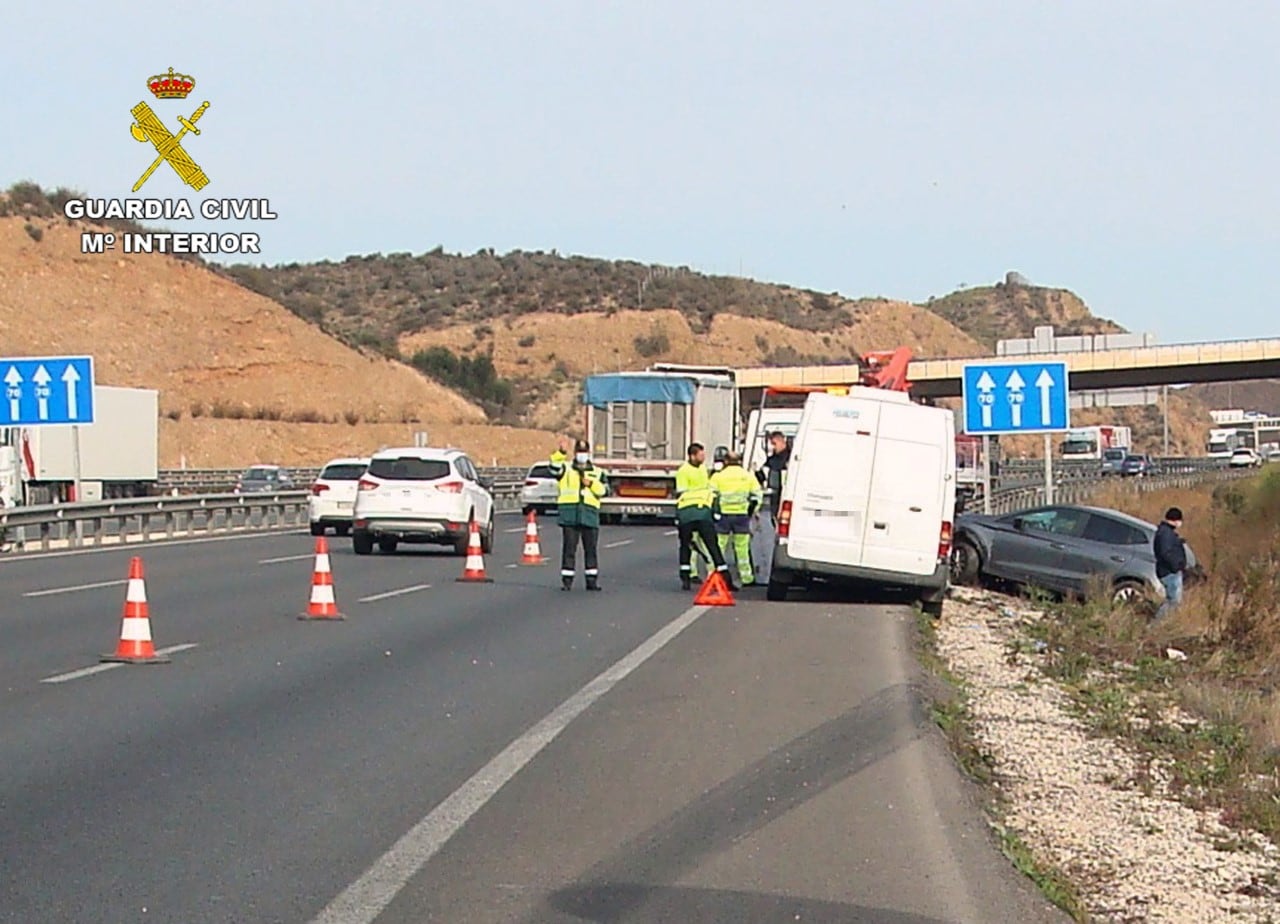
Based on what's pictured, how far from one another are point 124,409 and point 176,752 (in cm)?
4296

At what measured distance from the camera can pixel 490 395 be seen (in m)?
107

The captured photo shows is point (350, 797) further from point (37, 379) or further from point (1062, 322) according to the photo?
point (1062, 322)

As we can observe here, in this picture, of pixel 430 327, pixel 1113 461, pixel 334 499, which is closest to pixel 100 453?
pixel 334 499

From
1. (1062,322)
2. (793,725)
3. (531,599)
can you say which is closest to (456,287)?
(1062,322)

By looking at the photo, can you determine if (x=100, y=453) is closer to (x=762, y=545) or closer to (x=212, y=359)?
(x=762, y=545)

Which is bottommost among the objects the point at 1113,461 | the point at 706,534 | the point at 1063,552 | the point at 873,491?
the point at 1113,461

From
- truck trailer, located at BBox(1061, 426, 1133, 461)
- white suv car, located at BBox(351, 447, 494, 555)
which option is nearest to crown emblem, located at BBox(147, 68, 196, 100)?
white suv car, located at BBox(351, 447, 494, 555)

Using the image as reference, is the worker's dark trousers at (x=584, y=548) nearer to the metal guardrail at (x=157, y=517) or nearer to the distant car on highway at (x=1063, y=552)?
the distant car on highway at (x=1063, y=552)

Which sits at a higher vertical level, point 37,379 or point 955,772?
point 37,379

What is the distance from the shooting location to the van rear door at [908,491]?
68.8 ft

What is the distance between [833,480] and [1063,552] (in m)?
6.38

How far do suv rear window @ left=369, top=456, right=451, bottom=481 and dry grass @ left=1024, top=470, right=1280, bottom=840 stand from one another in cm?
1072

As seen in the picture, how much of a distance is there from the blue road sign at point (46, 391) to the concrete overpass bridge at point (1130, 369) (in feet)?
135

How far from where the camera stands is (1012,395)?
97.7ft
